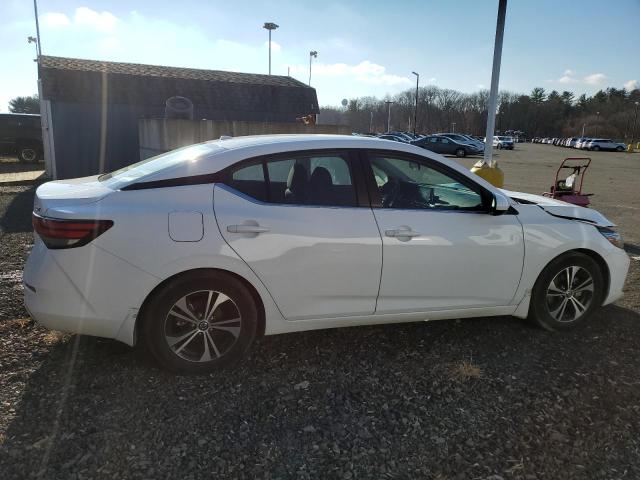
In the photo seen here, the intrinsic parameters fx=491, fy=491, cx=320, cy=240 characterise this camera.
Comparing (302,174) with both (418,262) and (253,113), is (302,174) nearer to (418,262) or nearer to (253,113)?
(418,262)

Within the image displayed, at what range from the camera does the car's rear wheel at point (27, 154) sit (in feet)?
66.7

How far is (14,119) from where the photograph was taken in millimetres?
19984

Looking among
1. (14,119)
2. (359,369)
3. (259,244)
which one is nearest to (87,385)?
(259,244)

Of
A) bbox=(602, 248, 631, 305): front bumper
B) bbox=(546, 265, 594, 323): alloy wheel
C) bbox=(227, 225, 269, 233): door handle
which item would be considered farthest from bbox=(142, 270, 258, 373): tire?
bbox=(602, 248, 631, 305): front bumper

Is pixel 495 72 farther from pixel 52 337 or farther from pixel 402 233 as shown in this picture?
pixel 52 337

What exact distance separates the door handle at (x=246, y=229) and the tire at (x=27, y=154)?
21144mm

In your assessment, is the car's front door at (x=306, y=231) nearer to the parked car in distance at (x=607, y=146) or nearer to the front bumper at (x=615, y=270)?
the front bumper at (x=615, y=270)

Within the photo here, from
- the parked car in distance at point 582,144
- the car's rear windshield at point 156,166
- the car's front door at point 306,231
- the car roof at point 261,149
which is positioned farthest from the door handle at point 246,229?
the parked car in distance at point 582,144

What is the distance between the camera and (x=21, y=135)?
796 inches

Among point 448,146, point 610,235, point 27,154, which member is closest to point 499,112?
point 448,146

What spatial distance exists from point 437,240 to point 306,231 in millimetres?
959

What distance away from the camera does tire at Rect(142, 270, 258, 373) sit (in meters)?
3.02

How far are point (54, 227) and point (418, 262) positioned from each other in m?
2.32

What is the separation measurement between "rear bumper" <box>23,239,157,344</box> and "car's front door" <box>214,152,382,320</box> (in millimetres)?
649
